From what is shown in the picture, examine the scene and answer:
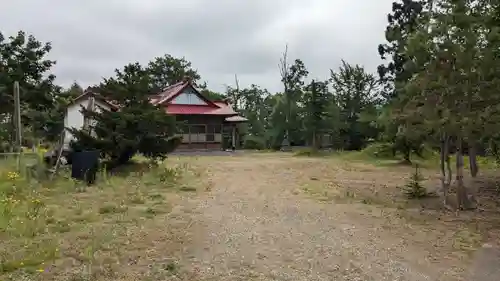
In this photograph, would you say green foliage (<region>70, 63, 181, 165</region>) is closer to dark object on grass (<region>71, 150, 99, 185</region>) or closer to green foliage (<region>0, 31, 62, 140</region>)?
dark object on grass (<region>71, 150, 99, 185</region>)

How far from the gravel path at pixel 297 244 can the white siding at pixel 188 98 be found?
18702mm

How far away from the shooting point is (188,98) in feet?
90.1

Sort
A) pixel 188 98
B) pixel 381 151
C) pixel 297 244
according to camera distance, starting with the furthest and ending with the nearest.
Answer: pixel 188 98 → pixel 381 151 → pixel 297 244

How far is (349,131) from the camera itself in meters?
27.8

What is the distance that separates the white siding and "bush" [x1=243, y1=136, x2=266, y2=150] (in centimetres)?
591

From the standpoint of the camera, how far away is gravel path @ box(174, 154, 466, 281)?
4449 millimetres

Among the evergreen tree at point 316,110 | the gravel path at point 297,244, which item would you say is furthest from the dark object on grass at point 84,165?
the evergreen tree at point 316,110

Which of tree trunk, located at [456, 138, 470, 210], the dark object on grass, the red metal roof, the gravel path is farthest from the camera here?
the red metal roof

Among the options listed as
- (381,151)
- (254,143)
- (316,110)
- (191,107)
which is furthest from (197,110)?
(381,151)

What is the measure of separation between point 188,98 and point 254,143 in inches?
279

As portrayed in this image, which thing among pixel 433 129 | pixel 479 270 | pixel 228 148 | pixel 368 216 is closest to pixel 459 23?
pixel 433 129

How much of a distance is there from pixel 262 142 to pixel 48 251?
2784cm

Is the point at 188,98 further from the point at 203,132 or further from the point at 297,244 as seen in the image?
the point at 297,244

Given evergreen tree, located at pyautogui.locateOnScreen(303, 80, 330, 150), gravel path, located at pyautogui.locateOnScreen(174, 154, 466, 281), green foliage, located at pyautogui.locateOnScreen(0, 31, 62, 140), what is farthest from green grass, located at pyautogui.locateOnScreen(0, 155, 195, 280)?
evergreen tree, located at pyautogui.locateOnScreen(303, 80, 330, 150)
